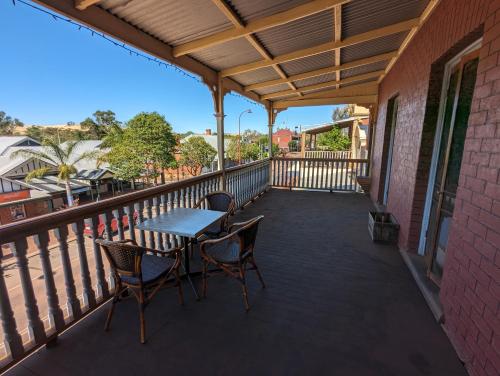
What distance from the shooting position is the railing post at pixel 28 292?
142 cm

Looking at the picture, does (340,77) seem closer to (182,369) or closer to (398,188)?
(398,188)

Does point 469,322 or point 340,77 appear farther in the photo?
point 340,77

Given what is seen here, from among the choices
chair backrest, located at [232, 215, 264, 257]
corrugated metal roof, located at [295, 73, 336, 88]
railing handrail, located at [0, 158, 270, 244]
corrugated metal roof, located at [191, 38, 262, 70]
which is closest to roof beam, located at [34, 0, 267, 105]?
corrugated metal roof, located at [191, 38, 262, 70]

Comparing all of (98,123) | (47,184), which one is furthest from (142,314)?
(98,123)

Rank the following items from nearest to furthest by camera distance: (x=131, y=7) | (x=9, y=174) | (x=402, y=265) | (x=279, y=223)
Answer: (x=131, y=7) < (x=402, y=265) < (x=279, y=223) < (x=9, y=174)

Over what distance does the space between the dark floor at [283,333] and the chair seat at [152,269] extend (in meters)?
0.38

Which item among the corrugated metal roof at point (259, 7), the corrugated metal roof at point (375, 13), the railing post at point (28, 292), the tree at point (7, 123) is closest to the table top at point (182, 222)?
the railing post at point (28, 292)

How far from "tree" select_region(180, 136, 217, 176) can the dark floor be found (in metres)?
21.0

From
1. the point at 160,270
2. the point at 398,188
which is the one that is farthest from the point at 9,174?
the point at 398,188

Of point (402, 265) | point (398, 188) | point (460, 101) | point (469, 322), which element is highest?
point (460, 101)

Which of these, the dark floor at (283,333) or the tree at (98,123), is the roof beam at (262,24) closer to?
the dark floor at (283,333)

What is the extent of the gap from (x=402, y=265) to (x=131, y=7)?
12.5 ft

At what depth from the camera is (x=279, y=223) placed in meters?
4.21

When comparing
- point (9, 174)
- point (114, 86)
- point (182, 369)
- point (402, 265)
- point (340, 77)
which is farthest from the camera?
point (114, 86)
